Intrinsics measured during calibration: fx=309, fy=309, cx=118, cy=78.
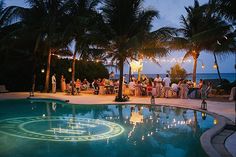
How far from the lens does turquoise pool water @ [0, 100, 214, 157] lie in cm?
709

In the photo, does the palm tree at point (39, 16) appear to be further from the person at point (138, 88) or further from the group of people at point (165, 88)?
the group of people at point (165, 88)

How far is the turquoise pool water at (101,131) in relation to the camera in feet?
23.3

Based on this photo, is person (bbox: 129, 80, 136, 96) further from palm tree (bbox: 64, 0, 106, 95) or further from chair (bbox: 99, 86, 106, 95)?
palm tree (bbox: 64, 0, 106, 95)

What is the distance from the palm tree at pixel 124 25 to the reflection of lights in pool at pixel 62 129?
5.34m

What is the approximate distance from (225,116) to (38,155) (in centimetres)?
711

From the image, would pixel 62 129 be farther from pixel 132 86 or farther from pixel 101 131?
pixel 132 86

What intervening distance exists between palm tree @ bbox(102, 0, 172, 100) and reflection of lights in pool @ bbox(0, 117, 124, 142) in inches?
210

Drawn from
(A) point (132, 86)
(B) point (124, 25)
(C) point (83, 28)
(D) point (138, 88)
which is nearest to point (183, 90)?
(D) point (138, 88)

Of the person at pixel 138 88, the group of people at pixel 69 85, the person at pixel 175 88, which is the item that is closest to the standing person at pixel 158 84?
the person at pixel 175 88

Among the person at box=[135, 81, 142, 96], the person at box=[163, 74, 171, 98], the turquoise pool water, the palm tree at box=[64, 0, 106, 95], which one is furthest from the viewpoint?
the person at box=[135, 81, 142, 96]

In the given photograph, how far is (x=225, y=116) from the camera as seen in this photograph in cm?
1106

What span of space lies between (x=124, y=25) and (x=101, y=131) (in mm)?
7777

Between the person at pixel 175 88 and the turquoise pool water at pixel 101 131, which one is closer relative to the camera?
the turquoise pool water at pixel 101 131

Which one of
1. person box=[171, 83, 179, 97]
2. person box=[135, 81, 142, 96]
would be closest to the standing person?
person box=[171, 83, 179, 97]
